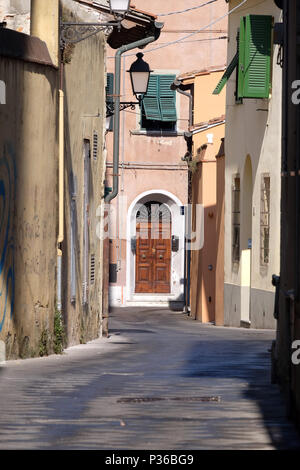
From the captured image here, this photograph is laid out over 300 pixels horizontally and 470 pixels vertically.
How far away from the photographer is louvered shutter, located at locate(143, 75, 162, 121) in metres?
34.6

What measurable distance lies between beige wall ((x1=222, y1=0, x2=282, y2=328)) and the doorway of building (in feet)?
33.3

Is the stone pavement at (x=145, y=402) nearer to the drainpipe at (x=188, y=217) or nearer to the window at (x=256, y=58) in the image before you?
the window at (x=256, y=58)

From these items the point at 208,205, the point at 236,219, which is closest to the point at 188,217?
the point at 208,205

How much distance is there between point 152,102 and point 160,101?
0.25 meters

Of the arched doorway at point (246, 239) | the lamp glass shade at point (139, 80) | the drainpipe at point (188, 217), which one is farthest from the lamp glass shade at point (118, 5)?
the drainpipe at point (188, 217)

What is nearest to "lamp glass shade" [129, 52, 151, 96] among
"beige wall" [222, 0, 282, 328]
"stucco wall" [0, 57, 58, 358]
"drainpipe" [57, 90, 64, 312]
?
"beige wall" [222, 0, 282, 328]

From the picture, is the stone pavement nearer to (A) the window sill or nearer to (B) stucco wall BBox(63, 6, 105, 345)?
(B) stucco wall BBox(63, 6, 105, 345)

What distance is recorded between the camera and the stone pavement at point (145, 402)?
23.8ft

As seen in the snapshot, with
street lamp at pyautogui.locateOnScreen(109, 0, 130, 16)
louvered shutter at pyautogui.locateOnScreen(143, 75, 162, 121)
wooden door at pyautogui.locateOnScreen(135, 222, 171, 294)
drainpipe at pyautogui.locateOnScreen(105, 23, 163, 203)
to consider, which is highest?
louvered shutter at pyautogui.locateOnScreen(143, 75, 162, 121)

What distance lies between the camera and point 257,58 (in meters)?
20.5

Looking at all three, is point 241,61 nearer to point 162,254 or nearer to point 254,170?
point 254,170

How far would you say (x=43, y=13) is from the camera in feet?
45.6

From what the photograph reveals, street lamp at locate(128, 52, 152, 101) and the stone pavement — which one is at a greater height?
street lamp at locate(128, 52, 152, 101)
